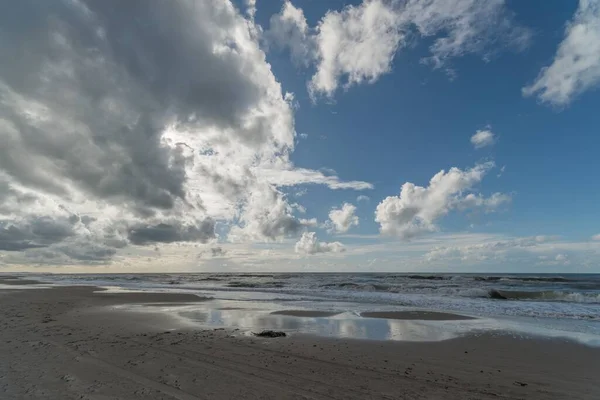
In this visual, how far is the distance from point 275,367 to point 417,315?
12.8m

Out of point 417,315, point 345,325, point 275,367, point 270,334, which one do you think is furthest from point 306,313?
point 275,367

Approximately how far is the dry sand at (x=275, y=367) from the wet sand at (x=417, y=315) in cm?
515

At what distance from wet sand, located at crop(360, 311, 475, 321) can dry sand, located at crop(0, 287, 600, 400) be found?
515 centimetres

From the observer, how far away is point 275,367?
815cm

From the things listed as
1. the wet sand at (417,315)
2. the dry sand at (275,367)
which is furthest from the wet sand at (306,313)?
the dry sand at (275,367)

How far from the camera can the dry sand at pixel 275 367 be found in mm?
6609

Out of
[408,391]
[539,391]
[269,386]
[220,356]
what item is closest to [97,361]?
[220,356]

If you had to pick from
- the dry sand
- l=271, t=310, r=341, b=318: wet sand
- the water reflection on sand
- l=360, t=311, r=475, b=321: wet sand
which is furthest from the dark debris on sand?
l=360, t=311, r=475, b=321: wet sand

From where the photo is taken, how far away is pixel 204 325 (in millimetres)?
14180

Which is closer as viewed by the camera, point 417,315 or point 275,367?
point 275,367

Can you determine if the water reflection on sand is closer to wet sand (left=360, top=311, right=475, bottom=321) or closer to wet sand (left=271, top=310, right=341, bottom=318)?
wet sand (left=271, top=310, right=341, bottom=318)

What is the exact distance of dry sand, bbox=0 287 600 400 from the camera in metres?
6.61

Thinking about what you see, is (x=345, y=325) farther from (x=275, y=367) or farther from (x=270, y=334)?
(x=275, y=367)

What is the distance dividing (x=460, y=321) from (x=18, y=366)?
1715 centimetres
